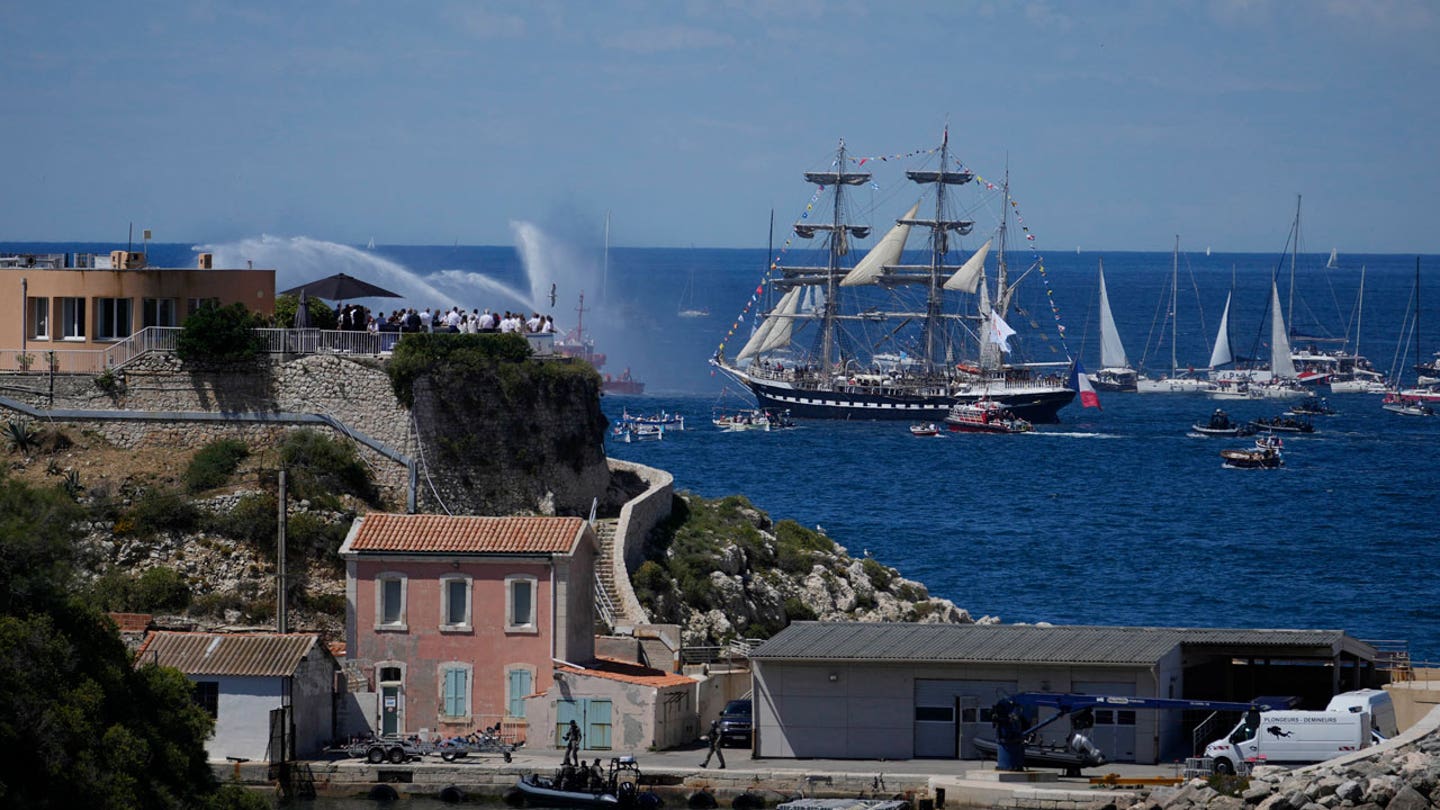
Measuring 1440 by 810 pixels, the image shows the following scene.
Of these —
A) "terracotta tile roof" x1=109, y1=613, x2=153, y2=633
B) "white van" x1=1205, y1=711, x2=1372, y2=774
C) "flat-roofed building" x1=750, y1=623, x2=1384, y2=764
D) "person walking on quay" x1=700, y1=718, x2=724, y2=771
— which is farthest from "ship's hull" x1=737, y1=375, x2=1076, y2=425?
"white van" x1=1205, y1=711, x2=1372, y2=774

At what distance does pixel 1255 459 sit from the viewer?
420 ft

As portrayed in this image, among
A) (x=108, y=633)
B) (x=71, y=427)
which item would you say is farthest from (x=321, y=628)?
(x=108, y=633)

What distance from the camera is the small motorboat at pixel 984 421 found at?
15812 cm

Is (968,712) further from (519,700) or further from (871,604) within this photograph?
(871,604)

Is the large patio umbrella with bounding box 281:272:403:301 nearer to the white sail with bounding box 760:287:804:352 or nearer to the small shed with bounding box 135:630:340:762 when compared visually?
the small shed with bounding box 135:630:340:762

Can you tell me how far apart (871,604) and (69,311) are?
19956 mm

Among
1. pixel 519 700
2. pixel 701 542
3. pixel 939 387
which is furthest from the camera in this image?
pixel 939 387

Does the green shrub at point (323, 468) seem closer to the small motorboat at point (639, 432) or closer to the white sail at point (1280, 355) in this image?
the small motorboat at point (639, 432)

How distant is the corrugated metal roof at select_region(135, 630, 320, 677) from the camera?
133 ft

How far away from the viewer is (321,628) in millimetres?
46500

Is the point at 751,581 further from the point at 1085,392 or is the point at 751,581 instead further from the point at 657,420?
the point at 1085,392

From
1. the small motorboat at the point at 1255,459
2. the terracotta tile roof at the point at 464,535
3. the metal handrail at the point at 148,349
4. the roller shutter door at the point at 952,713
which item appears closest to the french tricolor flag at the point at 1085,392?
the small motorboat at the point at 1255,459

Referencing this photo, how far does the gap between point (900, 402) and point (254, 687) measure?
129128 millimetres

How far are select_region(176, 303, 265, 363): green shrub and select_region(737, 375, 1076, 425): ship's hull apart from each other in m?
117
